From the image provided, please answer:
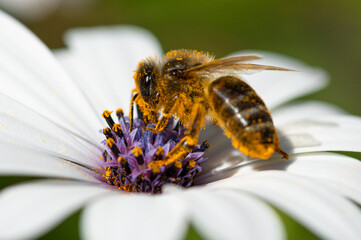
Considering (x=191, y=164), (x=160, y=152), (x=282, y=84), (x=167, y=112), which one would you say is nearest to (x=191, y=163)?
(x=191, y=164)

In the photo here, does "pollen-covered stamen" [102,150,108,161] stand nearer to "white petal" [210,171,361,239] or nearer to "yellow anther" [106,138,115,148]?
"yellow anther" [106,138,115,148]

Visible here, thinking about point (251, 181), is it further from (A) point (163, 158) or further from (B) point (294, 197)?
(A) point (163, 158)

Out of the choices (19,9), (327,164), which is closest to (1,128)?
(327,164)

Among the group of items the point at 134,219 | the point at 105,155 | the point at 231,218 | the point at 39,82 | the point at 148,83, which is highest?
the point at 39,82

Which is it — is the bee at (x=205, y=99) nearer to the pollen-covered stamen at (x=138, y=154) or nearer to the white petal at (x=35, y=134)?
the pollen-covered stamen at (x=138, y=154)

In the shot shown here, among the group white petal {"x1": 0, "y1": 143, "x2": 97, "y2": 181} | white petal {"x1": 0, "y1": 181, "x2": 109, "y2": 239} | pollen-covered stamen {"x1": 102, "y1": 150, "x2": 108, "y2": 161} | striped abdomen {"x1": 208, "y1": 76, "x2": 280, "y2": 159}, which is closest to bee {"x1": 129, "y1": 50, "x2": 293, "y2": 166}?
striped abdomen {"x1": 208, "y1": 76, "x2": 280, "y2": 159}

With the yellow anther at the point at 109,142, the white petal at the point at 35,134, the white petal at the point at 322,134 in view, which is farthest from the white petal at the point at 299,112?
the white petal at the point at 35,134

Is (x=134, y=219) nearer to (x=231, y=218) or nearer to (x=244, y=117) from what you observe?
(x=231, y=218)
